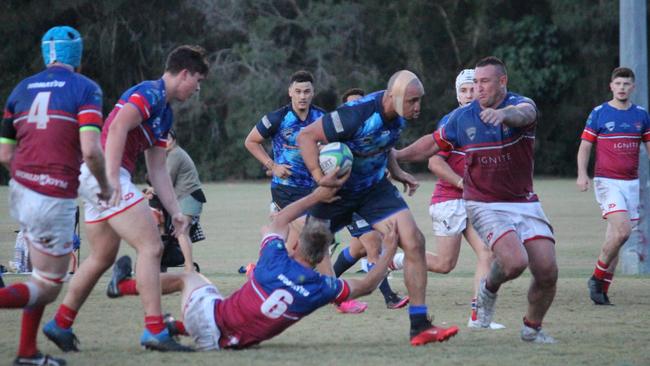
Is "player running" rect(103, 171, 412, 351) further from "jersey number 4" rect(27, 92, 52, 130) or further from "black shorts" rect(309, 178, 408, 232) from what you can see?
"jersey number 4" rect(27, 92, 52, 130)

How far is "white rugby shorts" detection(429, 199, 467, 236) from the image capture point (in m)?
9.83

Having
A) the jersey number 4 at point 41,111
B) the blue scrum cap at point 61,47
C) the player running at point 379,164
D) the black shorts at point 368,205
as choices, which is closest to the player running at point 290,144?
the black shorts at point 368,205

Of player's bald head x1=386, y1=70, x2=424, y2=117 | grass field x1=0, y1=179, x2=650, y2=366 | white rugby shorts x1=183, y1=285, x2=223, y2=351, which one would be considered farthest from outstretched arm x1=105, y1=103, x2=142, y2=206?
player's bald head x1=386, y1=70, x2=424, y2=117

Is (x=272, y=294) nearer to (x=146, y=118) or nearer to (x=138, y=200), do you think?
(x=138, y=200)

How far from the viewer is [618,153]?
1121cm

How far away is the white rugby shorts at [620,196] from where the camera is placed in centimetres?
1108

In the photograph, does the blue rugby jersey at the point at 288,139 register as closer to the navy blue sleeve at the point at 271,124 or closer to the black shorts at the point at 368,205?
the navy blue sleeve at the point at 271,124

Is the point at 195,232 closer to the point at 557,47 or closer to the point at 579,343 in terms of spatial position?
the point at 579,343

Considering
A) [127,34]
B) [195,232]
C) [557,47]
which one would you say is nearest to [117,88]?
[127,34]

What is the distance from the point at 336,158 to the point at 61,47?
2.08 metres

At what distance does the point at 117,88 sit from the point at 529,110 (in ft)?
129

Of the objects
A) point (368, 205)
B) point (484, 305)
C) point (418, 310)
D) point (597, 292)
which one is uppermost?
point (368, 205)

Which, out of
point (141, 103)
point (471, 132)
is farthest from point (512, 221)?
point (141, 103)

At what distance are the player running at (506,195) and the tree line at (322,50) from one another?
34.5m
